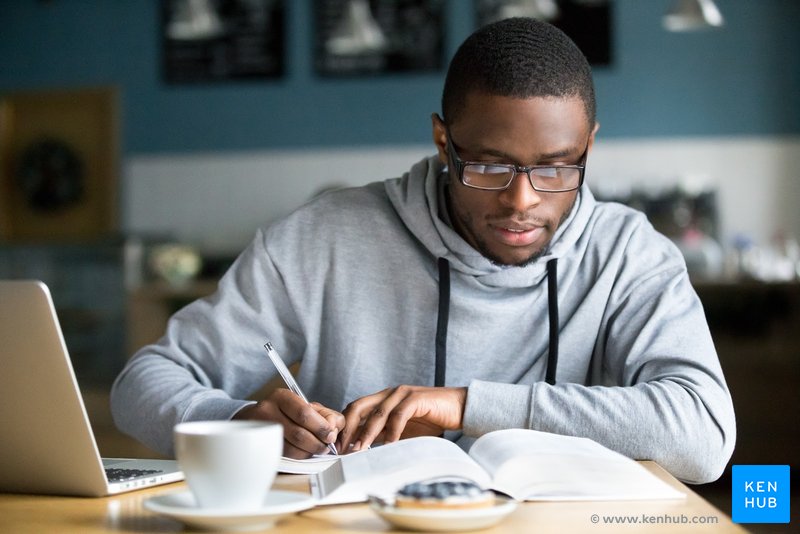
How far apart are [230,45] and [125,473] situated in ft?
15.7

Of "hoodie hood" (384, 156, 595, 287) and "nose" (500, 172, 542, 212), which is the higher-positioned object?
"nose" (500, 172, 542, 212)

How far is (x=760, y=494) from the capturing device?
3.89ft

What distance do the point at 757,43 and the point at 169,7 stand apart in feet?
10.2

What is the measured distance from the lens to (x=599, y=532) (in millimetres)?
827

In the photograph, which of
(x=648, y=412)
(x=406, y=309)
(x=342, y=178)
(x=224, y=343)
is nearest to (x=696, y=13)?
(x=342, y=178)

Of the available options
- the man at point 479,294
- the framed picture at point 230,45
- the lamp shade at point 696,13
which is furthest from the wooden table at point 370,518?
the framed picture at point 230,45

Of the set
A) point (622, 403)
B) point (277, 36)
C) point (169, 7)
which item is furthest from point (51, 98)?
point (622, 403)

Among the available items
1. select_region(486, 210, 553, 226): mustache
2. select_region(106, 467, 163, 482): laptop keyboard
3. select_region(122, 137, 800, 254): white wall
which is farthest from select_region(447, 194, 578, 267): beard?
select_region(122, 137, 800, 254): white wall

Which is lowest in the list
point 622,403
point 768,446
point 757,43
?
point 768,446

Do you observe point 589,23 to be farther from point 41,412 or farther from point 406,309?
point 41,412

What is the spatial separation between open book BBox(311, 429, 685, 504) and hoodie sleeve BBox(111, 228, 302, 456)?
584mm

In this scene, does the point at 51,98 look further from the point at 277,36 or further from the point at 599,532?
the point at 599,532

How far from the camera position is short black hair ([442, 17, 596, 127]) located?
4.64 feet

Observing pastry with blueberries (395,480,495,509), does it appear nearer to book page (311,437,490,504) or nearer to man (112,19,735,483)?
book page (311,437,490,504)
